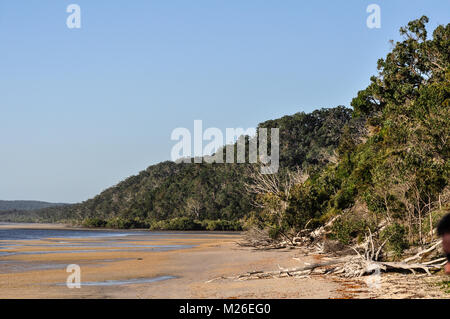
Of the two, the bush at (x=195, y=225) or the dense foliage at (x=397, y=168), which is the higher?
the dense foliage at (x=397, y=168)

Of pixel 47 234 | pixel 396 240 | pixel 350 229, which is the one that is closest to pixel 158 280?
pixel 396 240

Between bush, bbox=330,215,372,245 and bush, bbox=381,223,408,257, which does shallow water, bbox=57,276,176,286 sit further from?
bush, bbox=330,215,372,245

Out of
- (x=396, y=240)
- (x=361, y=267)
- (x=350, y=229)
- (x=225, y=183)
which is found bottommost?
(x=361, y=267)

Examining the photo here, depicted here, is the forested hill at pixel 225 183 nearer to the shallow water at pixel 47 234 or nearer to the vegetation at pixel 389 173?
the shallow water at pixel 47 234

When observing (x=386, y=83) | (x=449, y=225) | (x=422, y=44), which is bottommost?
(x=449, y=225)

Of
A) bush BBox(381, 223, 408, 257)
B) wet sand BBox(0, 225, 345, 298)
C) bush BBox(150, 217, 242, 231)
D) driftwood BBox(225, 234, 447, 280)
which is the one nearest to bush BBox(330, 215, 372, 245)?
wet sand BBox(0, 225, 345, 298)

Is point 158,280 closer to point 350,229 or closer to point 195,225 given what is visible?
point 350,229

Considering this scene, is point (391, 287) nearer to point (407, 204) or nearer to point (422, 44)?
point (407, 204)

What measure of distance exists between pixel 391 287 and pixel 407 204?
7.36m

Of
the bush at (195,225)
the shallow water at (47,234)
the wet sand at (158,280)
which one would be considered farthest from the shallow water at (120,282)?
the bush at (195,225)

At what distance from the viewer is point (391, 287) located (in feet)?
40.9

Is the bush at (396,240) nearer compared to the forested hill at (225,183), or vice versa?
the bush at (396,240)

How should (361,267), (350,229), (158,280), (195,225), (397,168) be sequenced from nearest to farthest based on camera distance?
(361,267), (158,280), (397,168), (350,229), (195,225)
